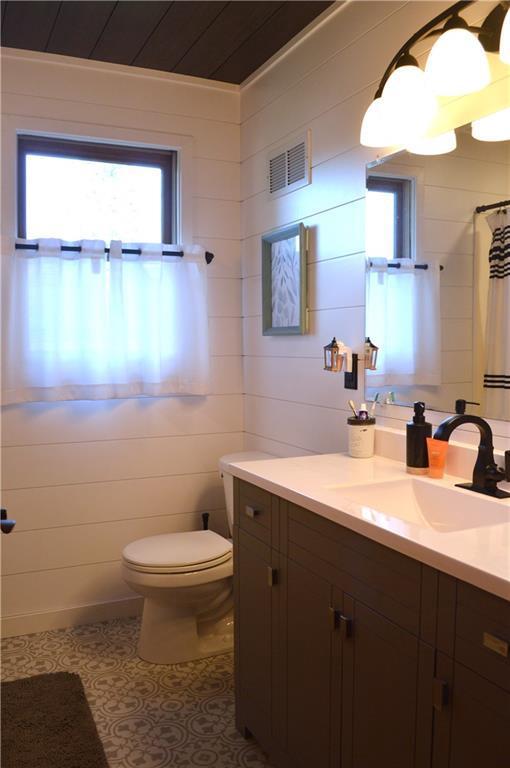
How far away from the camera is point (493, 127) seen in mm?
1700

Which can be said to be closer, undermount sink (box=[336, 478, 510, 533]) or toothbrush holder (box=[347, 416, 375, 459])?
undermount sink (box=[336, 478, 510, 533])

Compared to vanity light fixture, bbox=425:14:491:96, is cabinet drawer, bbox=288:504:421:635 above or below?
below

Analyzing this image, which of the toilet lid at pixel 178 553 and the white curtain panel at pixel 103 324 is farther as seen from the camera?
the white curtain panel at pixel 103 324

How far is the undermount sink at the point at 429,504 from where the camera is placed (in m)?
1.56

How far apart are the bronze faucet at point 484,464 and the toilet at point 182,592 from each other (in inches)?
40.9

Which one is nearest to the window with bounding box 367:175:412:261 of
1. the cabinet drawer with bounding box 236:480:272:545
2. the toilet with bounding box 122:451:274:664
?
the cabinet drawer with bounding box 236:480:272:545

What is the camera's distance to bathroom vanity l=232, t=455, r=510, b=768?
1.14m

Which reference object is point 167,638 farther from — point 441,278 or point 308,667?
point 441,278

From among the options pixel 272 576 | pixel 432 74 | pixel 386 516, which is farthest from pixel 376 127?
pixel 272 576

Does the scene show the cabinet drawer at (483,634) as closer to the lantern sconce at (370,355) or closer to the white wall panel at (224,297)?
the lantern sconce at (370,355)

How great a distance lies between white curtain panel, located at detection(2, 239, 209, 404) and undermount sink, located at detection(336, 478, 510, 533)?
1403 mm

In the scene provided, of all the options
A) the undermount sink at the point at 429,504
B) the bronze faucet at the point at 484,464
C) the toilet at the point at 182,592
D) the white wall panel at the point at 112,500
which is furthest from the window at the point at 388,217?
the white wall panel at the point at 112,500

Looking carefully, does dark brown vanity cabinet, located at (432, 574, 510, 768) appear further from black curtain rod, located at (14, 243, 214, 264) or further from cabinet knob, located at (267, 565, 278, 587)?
black curtain rod, located at (14, 243, 214, 264)

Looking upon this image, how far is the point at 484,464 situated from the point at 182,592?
1.33 meters
